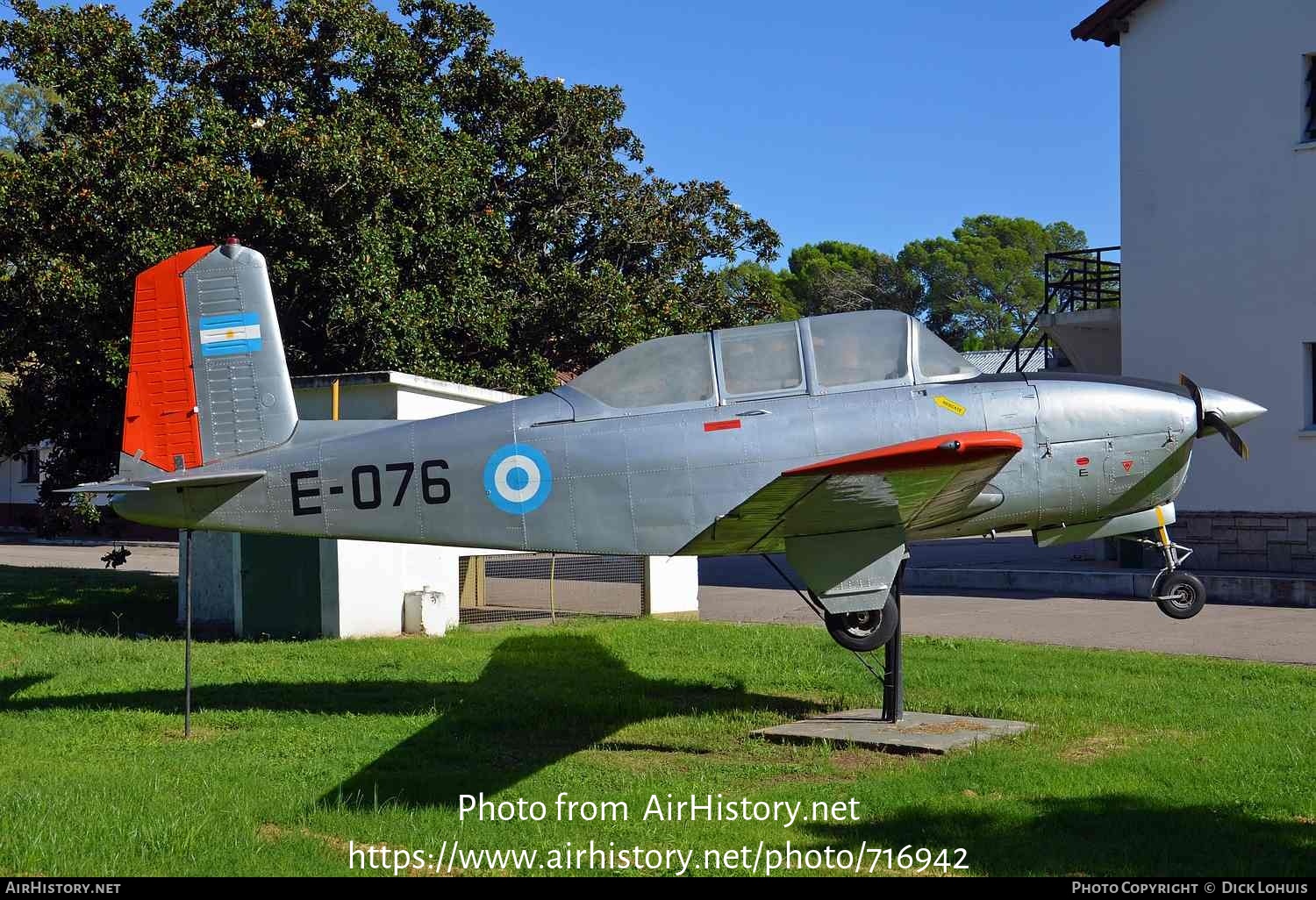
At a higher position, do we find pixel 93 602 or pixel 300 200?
pixel 300 200

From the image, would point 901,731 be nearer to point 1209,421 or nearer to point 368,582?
point 1209,421

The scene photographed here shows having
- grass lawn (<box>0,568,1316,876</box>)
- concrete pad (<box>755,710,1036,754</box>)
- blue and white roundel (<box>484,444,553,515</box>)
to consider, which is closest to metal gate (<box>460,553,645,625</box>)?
grass lawn (<box>0,568,1316,876</box>)

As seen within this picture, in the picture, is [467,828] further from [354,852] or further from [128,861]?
[128,861]

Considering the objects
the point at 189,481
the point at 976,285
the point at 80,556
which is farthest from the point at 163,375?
the point at 976,285

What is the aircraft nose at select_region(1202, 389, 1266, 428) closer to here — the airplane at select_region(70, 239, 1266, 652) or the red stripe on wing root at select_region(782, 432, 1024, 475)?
the airplane at select_region(70, 239, 1266, 652)

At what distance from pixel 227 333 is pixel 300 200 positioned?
8.15m

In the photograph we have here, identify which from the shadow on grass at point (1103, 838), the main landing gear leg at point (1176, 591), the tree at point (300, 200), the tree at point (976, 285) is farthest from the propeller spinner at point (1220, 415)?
the tree at point (976, 285)

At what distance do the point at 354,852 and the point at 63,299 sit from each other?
39.4 feet

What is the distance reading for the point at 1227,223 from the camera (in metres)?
21.3

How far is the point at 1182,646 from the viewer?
556 inches

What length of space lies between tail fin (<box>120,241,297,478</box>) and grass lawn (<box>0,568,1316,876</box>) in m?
2.37

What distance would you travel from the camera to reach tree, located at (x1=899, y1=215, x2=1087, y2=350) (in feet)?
248

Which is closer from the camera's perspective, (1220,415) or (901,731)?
(1220,415)
